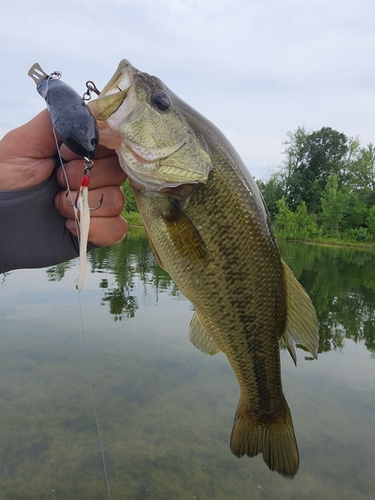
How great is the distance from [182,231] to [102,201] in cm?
51

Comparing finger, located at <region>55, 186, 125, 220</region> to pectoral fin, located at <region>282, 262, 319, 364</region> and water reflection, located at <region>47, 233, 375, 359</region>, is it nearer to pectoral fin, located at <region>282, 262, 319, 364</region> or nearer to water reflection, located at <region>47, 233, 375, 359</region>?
pectoral fin, located at <region>282, 262, 319, 364</region>

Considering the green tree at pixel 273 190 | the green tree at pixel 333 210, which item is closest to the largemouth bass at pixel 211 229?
the green tree at pixel 333 210

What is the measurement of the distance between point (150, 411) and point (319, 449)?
2.57 metres

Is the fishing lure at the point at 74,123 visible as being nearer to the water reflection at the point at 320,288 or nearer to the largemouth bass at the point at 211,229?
the largemouth bass at the point at 211,229

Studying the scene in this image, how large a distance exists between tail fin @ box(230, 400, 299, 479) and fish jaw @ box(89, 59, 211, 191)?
154 cm

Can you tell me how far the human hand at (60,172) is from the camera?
6.22ft

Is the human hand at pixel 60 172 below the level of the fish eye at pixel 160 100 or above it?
below

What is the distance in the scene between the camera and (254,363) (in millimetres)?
2277

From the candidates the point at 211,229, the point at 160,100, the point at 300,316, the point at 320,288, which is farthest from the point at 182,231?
the point at 320,288

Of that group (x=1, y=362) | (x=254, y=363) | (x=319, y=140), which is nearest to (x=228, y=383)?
(x=1, y=362)

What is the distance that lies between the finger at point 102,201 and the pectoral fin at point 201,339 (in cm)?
83

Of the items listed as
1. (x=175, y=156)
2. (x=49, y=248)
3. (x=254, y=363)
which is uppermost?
(x=175, y=156)

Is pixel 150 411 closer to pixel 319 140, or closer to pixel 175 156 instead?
pixel 175 156

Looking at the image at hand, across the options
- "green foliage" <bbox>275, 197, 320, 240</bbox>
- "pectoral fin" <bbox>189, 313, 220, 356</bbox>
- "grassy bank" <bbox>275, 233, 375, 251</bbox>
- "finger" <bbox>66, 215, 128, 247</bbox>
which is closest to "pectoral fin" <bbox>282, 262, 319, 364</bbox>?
"pectoral fin" <bbox>189, 313, 220, 356</bbox>
